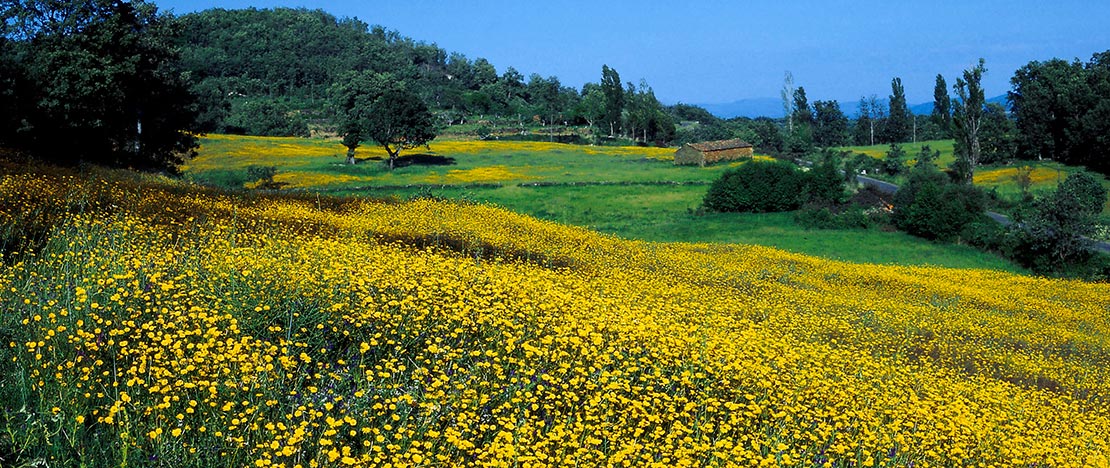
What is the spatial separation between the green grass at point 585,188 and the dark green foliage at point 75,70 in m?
14.7

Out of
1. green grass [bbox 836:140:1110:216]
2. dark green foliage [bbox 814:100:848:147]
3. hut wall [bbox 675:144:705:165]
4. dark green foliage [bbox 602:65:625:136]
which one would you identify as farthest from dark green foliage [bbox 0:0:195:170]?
dark green foliage [bbox 814:100:848:147]

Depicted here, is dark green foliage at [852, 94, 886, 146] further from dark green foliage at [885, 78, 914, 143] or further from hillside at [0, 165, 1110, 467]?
hillside at [0, 165, 1110, 467]

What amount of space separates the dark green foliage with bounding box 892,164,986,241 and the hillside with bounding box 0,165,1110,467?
96.1ft

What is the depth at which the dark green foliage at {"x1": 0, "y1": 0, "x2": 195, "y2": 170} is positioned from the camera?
96.3 ft

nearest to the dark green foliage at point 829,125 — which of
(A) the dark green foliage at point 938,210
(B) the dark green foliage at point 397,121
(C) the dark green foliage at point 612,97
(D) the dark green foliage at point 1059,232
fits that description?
(C) the dark green foliage at point 612,97

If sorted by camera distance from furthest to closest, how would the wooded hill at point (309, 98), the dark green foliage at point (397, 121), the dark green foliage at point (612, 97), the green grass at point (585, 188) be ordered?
the dark green foliage at point (612, 97)
the wooded hill at point (309, 98)
the dark green foliage at point (397, 121)
the green grass at point (585, 188)

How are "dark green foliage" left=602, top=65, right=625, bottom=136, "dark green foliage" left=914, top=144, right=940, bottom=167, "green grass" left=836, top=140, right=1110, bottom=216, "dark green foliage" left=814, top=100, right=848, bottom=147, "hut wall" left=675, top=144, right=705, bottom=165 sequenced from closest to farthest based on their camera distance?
"green grass" left=836, top=140, right=1110, bottom=216, "hut wall" left=675, top=144, right=705, bottom=165, "dark green foliage" left=914, top=144, right=940, bottom=167, "dark green foliage" left=602, top=65, right=625, bottom=136, "dark green foliage" left=814, top=100, right=848, bottom=147

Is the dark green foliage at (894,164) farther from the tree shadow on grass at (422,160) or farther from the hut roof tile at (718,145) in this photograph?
the tree shadow on grass at (422,160)

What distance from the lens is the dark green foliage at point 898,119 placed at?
14800 cm

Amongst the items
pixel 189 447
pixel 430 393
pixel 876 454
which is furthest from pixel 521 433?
pixel 876 454

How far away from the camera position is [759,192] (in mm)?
51719

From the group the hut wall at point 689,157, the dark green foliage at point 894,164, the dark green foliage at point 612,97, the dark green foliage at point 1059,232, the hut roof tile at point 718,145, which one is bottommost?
the dark green foliage at point 1059,232

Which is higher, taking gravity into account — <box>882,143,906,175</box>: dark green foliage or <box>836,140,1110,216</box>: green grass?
<box>882,143,906,175</box>: dark green foliage

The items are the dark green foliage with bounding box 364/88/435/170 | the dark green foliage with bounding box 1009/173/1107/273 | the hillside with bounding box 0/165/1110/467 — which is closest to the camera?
the hillside with bounding box 0/165/1110/467
